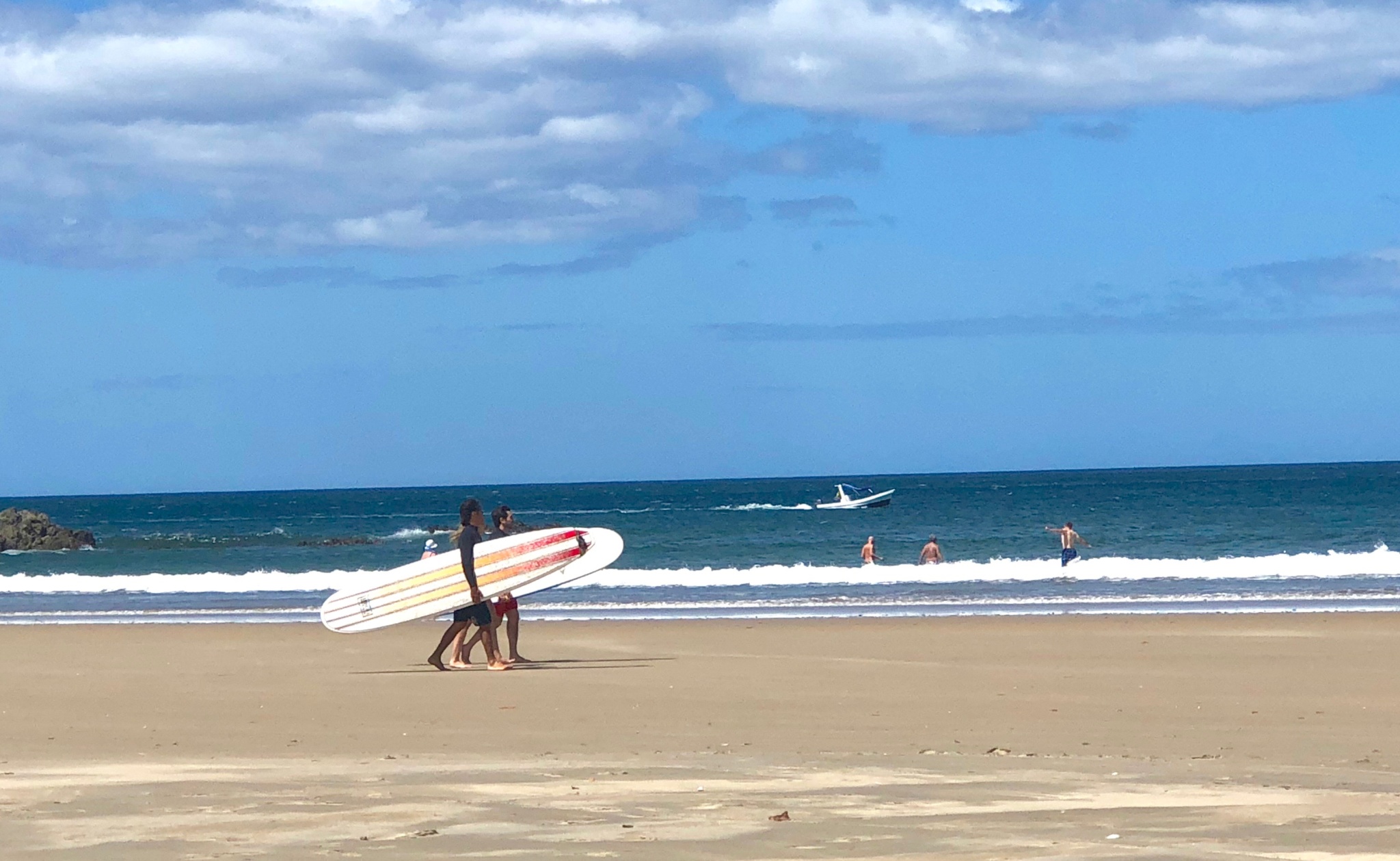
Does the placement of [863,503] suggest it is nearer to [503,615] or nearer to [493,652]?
[503,615]

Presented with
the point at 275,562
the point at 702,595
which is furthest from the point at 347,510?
the point at 702,595

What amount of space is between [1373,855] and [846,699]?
22.7 ft

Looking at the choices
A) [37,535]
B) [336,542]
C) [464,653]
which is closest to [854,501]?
[336,542]

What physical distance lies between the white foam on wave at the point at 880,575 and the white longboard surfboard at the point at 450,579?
13823 millimetres

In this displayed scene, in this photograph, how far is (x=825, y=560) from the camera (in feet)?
151

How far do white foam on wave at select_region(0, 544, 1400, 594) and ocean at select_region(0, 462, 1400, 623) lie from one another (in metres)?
0.11

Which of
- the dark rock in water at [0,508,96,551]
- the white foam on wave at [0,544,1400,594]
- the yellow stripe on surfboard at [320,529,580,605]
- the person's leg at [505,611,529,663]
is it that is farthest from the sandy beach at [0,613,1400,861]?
the dark rock in water at [0,508,96,551]

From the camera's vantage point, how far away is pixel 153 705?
12508 mm

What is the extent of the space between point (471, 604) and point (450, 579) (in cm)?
263

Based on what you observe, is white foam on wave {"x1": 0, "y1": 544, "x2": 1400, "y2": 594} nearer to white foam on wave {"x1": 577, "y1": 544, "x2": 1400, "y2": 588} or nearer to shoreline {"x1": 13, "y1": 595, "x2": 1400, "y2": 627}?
white foam on wave {"x1": 577, "y1": 544, "x2": 1400, "y2": 588}

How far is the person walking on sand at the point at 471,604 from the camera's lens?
13578 mm

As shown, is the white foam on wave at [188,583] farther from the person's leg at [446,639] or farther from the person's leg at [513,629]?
the person's leg at [513,629]

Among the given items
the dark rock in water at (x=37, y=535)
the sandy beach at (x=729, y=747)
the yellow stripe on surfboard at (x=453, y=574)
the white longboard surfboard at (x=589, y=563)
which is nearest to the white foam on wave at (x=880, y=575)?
the white longboard surfboard at (x=589, y=563)

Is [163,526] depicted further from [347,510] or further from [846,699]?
[846,699]
